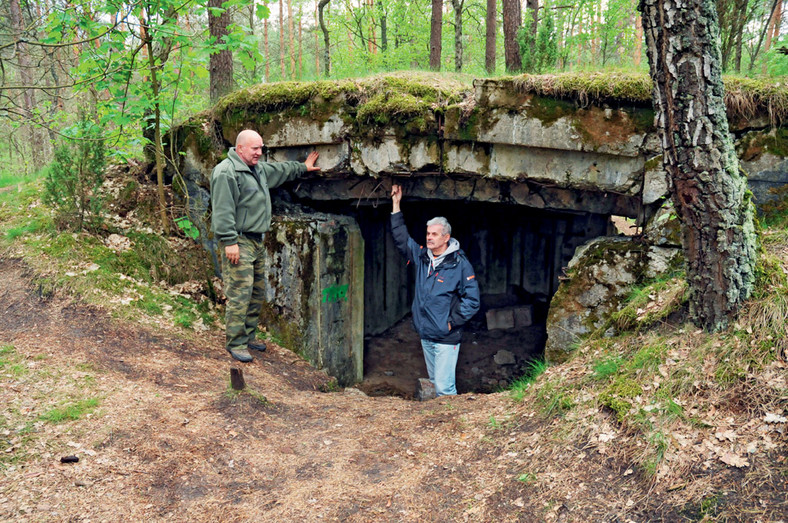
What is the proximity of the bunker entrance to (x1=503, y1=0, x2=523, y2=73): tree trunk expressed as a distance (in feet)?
7.72

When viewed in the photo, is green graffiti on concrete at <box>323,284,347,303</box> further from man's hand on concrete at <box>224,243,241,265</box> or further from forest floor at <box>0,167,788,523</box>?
man's hand on concrete at <box>224,243,241,265</box>

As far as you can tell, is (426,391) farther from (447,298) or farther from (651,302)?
(651,302)

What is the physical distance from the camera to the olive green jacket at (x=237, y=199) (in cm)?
459

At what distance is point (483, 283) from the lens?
9.99 meters

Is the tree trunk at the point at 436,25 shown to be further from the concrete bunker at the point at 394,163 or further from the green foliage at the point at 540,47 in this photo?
the concrete bunker at the point at 394,163

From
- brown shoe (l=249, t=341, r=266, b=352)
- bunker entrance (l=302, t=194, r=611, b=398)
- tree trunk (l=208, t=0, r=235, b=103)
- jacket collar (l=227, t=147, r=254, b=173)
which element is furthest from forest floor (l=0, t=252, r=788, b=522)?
tree trunk (l=208, t=0, r=235, b=103)

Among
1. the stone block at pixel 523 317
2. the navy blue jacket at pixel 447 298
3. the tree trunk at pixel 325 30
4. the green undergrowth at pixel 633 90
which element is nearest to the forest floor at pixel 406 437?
the navy blue jacket at pixel 447 298

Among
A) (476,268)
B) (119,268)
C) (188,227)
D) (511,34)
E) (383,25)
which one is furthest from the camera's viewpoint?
(383,25)

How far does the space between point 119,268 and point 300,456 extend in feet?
11.7

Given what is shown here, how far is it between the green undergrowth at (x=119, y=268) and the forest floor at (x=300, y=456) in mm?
741

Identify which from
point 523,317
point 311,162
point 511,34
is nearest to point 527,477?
point 311,162

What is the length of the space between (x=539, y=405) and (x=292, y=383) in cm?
244

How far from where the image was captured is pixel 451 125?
5145 mm

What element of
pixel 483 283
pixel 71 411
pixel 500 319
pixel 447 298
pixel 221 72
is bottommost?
pixel 500 319
